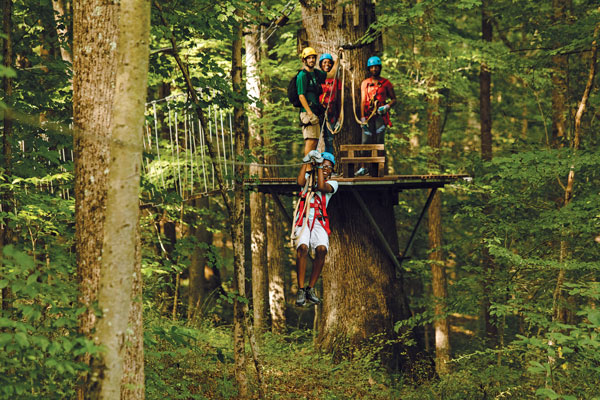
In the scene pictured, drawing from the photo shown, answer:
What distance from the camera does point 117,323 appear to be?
3.68 metres

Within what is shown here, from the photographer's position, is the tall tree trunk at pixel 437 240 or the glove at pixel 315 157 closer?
the glove at pixel 315 157

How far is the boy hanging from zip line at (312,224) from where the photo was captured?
6699mm

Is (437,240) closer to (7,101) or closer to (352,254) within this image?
(352,254)

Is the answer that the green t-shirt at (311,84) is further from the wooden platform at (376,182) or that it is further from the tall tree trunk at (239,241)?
the tall tree trunk at (239,241)

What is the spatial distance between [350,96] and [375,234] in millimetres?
2151

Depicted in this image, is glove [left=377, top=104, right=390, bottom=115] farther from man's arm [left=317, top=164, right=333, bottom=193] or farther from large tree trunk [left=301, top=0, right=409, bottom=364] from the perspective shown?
man's arm [left=317, top=164, right=333, bottom=193]

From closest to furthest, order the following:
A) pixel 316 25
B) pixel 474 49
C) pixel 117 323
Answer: pixel 117 323 < pixel 316 25 < pixel 474 49

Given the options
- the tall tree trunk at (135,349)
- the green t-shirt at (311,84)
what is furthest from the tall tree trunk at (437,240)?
the tall tree trunk at (135,349)

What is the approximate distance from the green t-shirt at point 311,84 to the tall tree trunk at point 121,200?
416cm

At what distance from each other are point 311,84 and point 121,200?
186 inches

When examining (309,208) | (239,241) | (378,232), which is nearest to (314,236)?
(309,208)

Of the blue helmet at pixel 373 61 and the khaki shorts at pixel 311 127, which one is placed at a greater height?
the blue helmet at pixel 373 61

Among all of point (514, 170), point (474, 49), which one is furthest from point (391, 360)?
point (474, 49)

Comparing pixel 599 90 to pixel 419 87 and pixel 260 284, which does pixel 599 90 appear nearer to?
pixel 419 87
